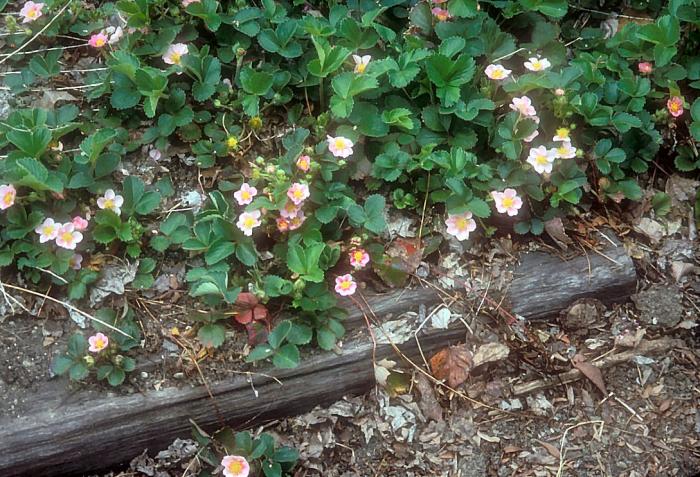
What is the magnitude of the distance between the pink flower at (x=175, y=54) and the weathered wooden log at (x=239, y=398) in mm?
1143

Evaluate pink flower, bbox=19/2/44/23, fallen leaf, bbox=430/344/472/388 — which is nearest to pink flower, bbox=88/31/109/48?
pink flower, bbox=19/2/44/23

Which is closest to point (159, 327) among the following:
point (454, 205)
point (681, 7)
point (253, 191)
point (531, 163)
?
point (253, 191)

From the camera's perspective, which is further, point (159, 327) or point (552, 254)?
point (552, 254)

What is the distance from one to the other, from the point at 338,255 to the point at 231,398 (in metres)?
0.59

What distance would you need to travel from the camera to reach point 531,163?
8.85 feet

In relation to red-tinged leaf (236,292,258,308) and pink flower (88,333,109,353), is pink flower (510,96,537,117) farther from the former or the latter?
pink flower (88,333,109,353)

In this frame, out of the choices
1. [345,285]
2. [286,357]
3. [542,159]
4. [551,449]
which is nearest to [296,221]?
[345,285]

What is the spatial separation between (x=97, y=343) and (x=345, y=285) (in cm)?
82

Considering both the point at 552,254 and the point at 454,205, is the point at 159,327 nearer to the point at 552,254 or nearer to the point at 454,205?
the point at 454,205

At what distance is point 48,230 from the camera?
254 cm

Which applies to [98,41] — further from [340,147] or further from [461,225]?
[461,225]

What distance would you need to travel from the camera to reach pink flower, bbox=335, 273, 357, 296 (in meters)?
2.51

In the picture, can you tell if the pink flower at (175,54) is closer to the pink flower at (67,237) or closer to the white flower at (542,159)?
the pink flower at (67,237)

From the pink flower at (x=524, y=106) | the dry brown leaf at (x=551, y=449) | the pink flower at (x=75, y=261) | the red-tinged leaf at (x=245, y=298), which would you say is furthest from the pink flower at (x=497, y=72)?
the pink flower at (x=75, y=261)
